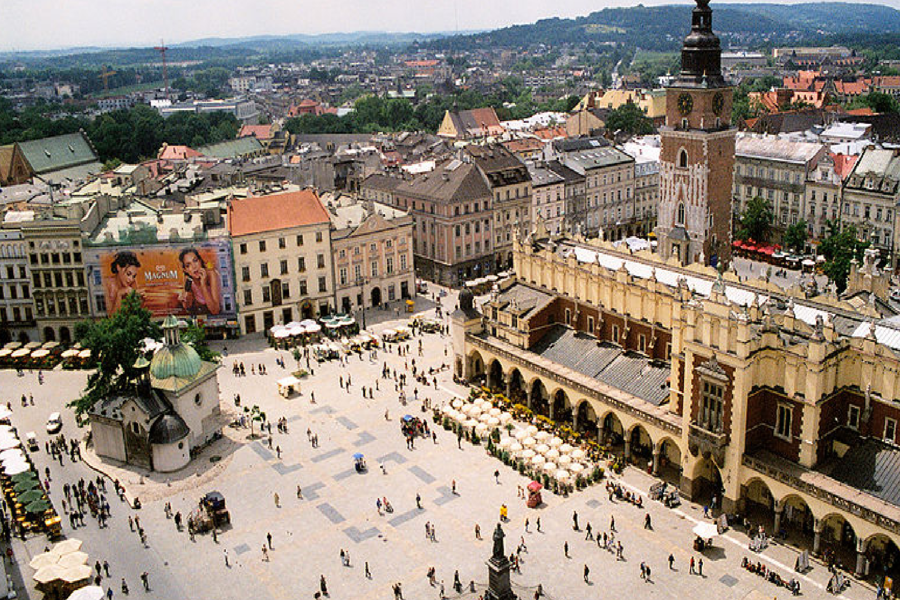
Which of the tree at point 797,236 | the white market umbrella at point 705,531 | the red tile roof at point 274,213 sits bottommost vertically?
the white market umbrella at point 705,531

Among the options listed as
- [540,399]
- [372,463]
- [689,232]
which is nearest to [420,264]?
[689,232]

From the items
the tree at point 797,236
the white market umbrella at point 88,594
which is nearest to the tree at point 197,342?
the white market umbrella at point 88,594

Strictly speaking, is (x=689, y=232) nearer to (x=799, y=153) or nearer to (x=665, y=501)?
(x=799, y=153)

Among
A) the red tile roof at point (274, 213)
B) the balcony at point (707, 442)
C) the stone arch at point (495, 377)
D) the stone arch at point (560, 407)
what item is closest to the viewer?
the balcony at point (707, 442)

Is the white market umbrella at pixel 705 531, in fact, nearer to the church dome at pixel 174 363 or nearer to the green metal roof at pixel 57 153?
the church dome at pixel 174 363

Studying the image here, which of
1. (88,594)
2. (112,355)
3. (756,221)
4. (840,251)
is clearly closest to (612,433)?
(88,594)

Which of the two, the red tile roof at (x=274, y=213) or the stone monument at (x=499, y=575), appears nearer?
the stone monument at (x=499, y=575)

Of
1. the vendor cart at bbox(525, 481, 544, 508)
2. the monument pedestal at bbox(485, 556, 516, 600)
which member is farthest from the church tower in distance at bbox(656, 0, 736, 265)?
the monument pedestal at bbox(485, 556, 516, 600)

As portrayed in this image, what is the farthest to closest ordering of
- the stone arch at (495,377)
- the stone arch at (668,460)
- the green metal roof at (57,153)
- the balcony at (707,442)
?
the green metal roof at (57,153) < the stone arch at (495,377) < the stone arch at (668,460) < the balcony at (707,442)
